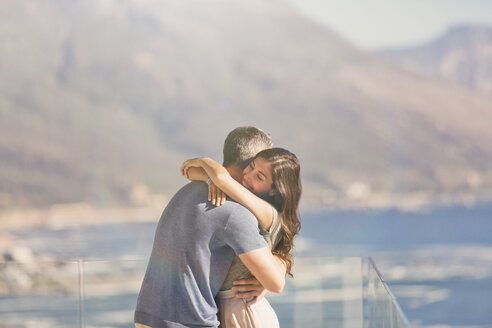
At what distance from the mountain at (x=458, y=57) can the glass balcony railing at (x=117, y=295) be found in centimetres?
5098

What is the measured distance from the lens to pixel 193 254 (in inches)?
67.6

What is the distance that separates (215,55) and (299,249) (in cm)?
1544

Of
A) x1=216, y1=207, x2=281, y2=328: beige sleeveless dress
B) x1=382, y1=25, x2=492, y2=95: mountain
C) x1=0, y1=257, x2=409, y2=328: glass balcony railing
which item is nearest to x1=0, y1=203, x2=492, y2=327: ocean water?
x1=382, y1=25, x2=492, y2=95: mountain

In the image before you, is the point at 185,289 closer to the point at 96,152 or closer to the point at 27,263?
the point at 27,263

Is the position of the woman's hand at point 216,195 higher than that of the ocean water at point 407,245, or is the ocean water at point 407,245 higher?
the ocean water at point 407,245

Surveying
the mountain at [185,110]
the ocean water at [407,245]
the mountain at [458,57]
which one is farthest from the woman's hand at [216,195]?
the mountain at [458,57]

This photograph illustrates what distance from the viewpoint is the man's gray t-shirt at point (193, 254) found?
67.1 inches

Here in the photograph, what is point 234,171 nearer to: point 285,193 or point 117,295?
point 285,193

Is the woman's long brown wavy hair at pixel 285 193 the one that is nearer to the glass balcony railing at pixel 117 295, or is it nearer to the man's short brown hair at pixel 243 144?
the man's short brown hair at pixel 243 144

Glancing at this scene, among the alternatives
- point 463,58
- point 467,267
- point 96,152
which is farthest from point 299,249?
point 463,58

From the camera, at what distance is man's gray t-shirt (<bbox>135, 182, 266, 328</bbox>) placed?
1704mm

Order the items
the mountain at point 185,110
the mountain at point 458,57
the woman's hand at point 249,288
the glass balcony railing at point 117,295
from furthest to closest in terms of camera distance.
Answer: the mountain at point 458,57
the mountain at point 185,110
the glass balcony railing at point 117,295
the woman's hand at point 249,288

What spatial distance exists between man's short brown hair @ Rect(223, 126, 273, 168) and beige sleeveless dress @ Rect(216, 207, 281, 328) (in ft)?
0.51

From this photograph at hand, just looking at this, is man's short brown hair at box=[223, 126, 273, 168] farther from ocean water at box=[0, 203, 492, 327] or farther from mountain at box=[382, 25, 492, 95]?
mountain at box=[382, 25, 492, 95]
